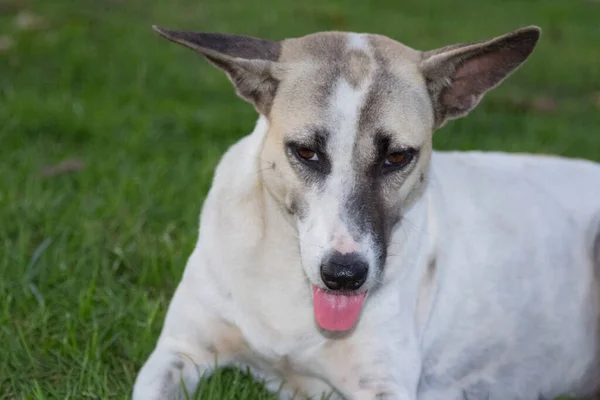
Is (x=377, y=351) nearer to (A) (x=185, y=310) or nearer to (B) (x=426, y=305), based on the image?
(B) (x=426, y=305)

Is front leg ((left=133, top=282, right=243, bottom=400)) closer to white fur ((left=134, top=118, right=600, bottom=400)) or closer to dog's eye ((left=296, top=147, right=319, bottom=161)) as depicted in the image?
white fur ((left=134, top=118, right=600, bottom=400))

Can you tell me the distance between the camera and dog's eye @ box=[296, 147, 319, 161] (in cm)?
324

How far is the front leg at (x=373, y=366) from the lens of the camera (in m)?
3.48

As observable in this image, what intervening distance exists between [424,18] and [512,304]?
23.0 feet

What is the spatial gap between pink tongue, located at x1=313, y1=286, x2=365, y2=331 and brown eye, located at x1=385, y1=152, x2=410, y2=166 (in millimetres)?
457

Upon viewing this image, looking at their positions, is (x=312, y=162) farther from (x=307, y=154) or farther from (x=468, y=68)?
(x=468, y=68)

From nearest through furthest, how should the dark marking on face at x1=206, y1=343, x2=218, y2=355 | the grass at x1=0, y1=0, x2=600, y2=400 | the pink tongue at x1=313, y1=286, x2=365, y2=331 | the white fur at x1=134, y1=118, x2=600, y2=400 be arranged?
the pink tongue at x1=313, y1=286, x2=365, y2=331
the white fur at x1=134, y1=118, x2=600, y2=400
the dark marking on face at x1=206, y1=343, x2=218, y2=355
the grass at x1=0, y1=0, x2=600, y2=400

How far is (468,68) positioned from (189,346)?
1.45 metres

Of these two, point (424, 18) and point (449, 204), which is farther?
point (424, 18)

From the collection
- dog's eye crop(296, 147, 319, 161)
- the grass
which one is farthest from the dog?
the grass

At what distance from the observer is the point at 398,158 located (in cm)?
333

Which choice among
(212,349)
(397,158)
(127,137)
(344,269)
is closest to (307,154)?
(397,158)

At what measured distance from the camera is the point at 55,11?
873 cm

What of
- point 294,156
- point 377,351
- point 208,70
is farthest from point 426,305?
point 208,70
